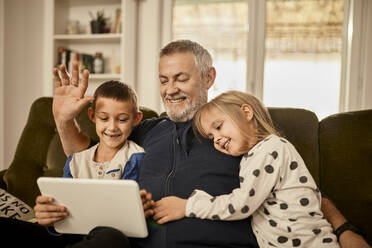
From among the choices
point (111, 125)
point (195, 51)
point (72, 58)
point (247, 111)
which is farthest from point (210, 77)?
point (72, 58)

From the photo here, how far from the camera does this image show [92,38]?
354cm

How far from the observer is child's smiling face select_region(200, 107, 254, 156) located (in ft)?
4.00

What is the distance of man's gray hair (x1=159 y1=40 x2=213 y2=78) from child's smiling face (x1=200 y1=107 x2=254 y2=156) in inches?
14.1

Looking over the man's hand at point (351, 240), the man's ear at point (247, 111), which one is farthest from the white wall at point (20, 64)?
the man's hand at point (351, 240)

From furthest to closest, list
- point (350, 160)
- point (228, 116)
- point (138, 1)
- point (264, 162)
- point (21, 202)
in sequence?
1. point (138, 1)
2. point (21, 202)
3. point (350, 160)
4. point (228, 116)
5. point (264, 162)

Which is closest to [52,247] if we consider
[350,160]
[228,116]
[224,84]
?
[228,116]

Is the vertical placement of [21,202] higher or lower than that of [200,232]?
lower

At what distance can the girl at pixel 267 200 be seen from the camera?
1.08 metres

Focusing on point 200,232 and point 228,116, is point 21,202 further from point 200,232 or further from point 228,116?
point 228,116

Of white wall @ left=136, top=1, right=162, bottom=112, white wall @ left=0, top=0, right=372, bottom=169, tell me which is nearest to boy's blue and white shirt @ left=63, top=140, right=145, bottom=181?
white wall @ left=136, top=1, right=162, bottom=112

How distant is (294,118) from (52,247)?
117 centimetres

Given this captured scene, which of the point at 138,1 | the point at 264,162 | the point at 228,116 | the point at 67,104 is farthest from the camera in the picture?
the point at 138,1

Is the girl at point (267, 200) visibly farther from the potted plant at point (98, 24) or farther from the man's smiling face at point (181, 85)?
the potted plant at point (98, 24)

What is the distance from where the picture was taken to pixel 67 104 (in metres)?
1.36
